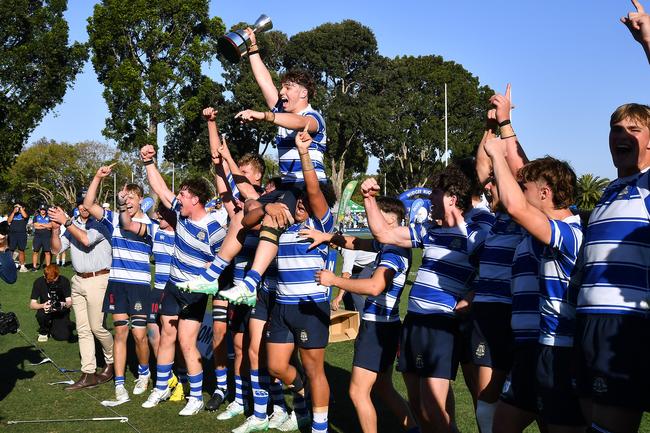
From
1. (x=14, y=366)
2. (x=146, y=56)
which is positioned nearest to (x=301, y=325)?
(x=14, y=366)

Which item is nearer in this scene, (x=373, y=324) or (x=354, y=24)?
(x=373, y=324)

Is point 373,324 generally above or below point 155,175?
below

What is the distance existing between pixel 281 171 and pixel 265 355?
1881 millimetres

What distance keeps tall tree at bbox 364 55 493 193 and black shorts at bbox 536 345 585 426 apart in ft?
141

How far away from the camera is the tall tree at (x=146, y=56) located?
3550cm

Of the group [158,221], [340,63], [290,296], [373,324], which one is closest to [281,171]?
[290,296]

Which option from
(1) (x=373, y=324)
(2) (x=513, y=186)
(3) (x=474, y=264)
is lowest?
(1) (x=373, y=324)

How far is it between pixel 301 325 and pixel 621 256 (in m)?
3.05

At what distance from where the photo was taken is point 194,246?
7.14 metres

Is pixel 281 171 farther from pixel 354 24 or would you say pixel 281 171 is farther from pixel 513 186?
pixel 354 24

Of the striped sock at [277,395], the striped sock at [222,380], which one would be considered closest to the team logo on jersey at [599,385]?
the striped sock at [277,395]

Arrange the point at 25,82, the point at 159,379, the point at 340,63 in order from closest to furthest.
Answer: the point at 159,379 → the point at 25,82 → the point at 340,63

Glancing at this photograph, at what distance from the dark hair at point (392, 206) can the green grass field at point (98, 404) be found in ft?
6.65

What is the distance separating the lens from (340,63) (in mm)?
46156
